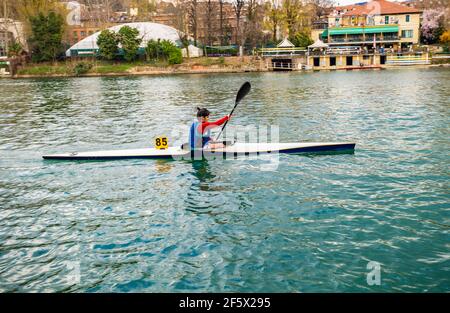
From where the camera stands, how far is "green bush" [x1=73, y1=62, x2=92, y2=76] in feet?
235

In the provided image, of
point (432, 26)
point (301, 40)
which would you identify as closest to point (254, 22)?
point (301, 40)

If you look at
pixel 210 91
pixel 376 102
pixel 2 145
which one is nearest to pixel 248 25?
pixel 210 91

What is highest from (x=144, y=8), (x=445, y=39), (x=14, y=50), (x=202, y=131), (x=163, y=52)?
(x=144, y=8)

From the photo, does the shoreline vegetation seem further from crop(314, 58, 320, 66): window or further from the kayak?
the kayak

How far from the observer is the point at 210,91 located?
134 feet

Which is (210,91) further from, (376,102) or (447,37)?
(447,37)

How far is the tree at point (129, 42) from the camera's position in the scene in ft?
246

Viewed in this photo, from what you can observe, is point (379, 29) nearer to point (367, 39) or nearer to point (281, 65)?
point (367, 39)

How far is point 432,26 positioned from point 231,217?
91.5 metres

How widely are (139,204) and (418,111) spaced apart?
19.0 m

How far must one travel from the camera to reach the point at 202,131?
14812mm

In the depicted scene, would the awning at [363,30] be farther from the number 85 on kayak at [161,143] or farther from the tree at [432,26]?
the number 85 on kayak at [161,143]

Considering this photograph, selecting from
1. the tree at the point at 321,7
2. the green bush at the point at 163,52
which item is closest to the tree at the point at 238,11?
the green bush at the point at 163,52

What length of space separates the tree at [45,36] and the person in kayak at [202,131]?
6964cm
